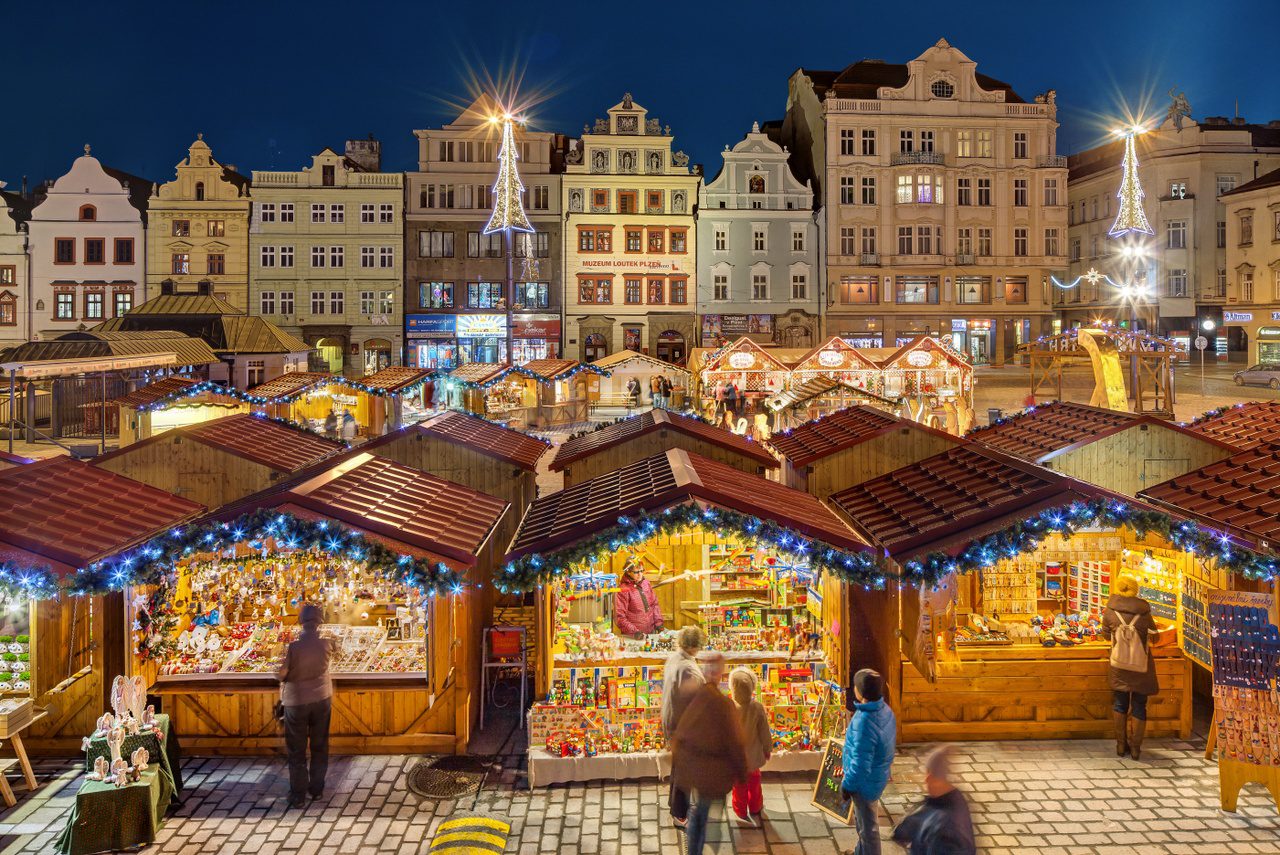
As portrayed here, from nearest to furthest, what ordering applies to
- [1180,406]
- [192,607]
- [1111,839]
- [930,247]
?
[1111,839] → [192,607] → [1180,406] → [930,247]

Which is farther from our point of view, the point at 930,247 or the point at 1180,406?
the point at 930,247

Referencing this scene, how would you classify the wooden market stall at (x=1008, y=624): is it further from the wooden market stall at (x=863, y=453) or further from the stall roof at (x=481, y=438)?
the stall roof at (x=481, y=438)

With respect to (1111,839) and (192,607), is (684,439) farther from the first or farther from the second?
(1111,839)

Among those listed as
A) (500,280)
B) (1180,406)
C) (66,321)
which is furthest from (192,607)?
(66,321)

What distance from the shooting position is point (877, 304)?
170 ft

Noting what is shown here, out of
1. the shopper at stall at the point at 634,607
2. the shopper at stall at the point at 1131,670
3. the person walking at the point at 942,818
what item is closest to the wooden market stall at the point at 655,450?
the shopper at stall at the point at 634,607

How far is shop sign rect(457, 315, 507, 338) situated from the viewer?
1976 inches

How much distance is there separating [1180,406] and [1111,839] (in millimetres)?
29303

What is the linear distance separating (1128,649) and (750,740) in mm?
3712

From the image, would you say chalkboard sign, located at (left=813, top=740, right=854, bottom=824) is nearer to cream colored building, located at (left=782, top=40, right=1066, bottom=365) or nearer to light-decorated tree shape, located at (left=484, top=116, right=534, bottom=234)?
light-decorated tree shape, located at (left=484, top=116, right=534, bottom=234)

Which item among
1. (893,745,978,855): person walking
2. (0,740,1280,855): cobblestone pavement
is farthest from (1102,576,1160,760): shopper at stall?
(893,745,978,855): person walking

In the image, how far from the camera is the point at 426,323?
50.2m

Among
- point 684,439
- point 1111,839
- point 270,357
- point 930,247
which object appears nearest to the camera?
point 1111,839

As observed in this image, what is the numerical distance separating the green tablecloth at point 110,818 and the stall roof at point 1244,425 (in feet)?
39.9
